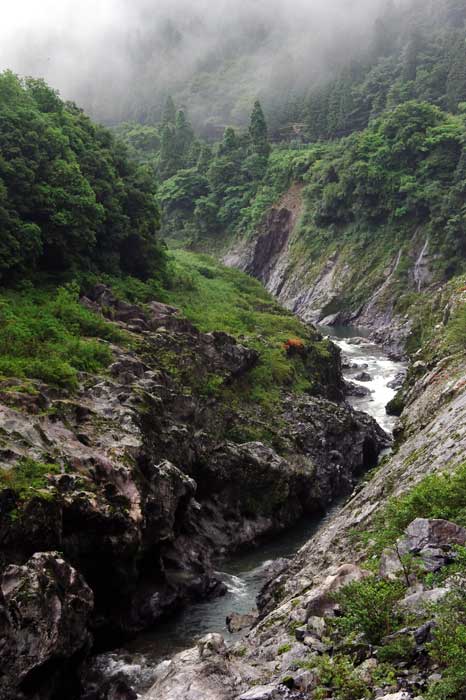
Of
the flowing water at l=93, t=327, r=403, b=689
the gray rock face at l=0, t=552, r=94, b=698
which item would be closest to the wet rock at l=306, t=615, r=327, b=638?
the flowing water at l=93, t=327, r=403, b=689

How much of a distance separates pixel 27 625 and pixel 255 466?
1705 cm

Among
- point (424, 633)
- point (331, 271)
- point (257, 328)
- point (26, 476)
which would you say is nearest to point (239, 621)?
point (26, 476)

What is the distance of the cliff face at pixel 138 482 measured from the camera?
57.3ft

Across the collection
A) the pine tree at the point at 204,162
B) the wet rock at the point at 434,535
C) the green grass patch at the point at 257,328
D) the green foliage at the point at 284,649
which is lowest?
the green foliage at the point at 284,649

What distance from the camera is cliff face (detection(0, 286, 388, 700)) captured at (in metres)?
17.5

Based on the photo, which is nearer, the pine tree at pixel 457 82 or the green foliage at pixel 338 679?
the green foliage at pixel 338 679

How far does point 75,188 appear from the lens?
3762 cm

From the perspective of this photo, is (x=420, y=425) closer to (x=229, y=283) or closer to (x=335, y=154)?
(x=229, y=283)

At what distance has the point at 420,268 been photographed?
8394 cm

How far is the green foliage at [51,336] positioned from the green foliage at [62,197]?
250 centimetres

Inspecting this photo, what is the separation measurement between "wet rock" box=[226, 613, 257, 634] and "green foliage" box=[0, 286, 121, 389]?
11260 millimetres

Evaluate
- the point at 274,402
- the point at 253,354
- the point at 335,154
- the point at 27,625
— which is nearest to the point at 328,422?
the point at 274,402

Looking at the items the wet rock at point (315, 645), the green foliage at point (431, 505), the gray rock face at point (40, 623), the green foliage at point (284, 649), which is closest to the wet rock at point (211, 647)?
the green foliage at point (284, 649)

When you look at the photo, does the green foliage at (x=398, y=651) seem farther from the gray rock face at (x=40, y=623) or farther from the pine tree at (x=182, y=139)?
the pine tree at (x=182, y=139)
